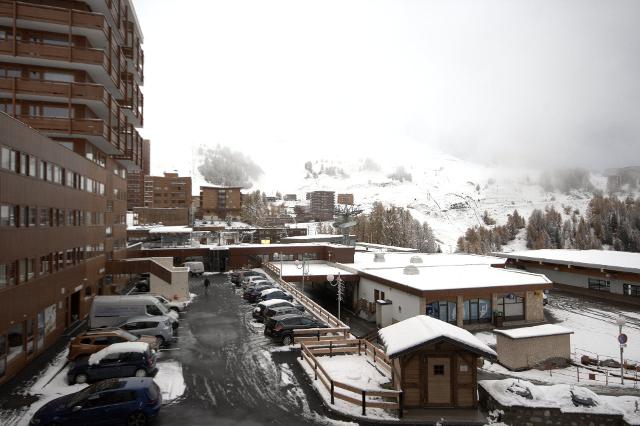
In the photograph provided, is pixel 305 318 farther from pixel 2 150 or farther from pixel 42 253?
pixel 2 150

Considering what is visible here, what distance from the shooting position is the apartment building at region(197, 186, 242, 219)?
195000 mm

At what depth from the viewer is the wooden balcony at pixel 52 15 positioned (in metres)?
33.7

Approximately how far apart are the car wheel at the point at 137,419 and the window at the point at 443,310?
25.5 metres

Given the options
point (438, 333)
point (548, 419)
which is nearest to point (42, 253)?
point (438, 333)

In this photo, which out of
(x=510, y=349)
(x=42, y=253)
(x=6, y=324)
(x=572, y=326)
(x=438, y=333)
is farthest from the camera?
(x=572, y=326)

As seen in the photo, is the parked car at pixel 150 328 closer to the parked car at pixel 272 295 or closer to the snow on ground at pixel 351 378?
the snow on ground at pixel 351 378

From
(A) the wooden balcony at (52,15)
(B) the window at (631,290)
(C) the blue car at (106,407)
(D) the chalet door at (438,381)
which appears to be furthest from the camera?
(B) the window at (631,290)

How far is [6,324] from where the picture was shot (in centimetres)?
2023

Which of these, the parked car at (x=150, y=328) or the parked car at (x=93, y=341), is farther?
the parked car at (x=150, y=328)

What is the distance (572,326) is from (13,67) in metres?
53.9

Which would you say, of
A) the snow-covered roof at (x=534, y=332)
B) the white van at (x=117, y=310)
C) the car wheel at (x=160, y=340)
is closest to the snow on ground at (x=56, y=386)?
the car wheel at (x=160, y=340)

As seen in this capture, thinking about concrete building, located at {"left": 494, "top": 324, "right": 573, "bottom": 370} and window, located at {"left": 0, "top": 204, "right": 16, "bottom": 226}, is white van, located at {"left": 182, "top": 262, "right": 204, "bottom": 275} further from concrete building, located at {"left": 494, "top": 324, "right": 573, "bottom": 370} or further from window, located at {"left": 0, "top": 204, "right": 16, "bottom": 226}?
concrete building, located at {"left": 494, "top": 324, "right": 573, "bottom": 370}

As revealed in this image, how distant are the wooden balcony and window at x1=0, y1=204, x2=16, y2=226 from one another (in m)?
21.2

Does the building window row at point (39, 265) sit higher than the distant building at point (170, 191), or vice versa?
the distant building at point (170, 191)
